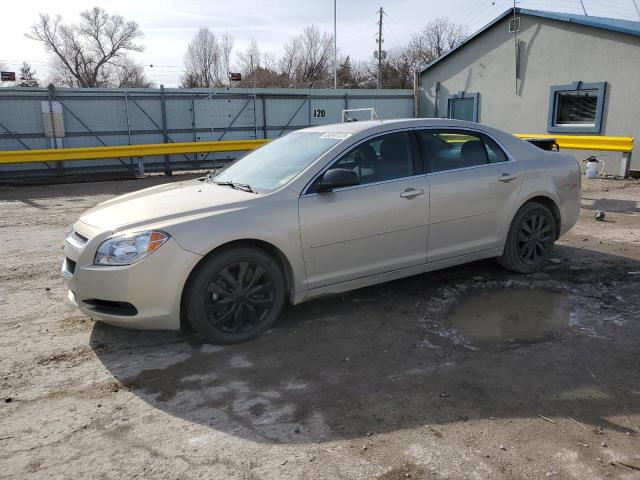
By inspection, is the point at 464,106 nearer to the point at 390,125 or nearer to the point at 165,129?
the point at 165,129

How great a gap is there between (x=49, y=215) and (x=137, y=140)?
8.54m

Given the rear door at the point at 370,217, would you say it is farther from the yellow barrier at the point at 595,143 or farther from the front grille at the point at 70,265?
the yellow barrier at the point at 595,143

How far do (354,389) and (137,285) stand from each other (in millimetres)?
1673

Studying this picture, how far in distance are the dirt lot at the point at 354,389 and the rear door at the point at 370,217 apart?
48 cm

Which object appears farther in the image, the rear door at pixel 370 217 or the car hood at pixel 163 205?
the rear door at pixel 370 217

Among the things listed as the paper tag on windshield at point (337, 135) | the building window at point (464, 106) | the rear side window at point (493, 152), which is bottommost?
the rear side window at point (493, 152)

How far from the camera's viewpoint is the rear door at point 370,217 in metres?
4.42

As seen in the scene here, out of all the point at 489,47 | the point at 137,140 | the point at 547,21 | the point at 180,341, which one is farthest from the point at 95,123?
the point at 180,341

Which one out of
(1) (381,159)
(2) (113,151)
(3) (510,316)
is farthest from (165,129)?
(3) (510,316)

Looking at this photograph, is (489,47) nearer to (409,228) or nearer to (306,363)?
Answer: (409,228)

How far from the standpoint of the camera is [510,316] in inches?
188

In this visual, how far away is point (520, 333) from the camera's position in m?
4.42

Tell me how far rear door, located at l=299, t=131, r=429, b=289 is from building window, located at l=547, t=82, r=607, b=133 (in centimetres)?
1175

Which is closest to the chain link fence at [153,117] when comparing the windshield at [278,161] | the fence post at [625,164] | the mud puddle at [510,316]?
the fence post at [625,164]
